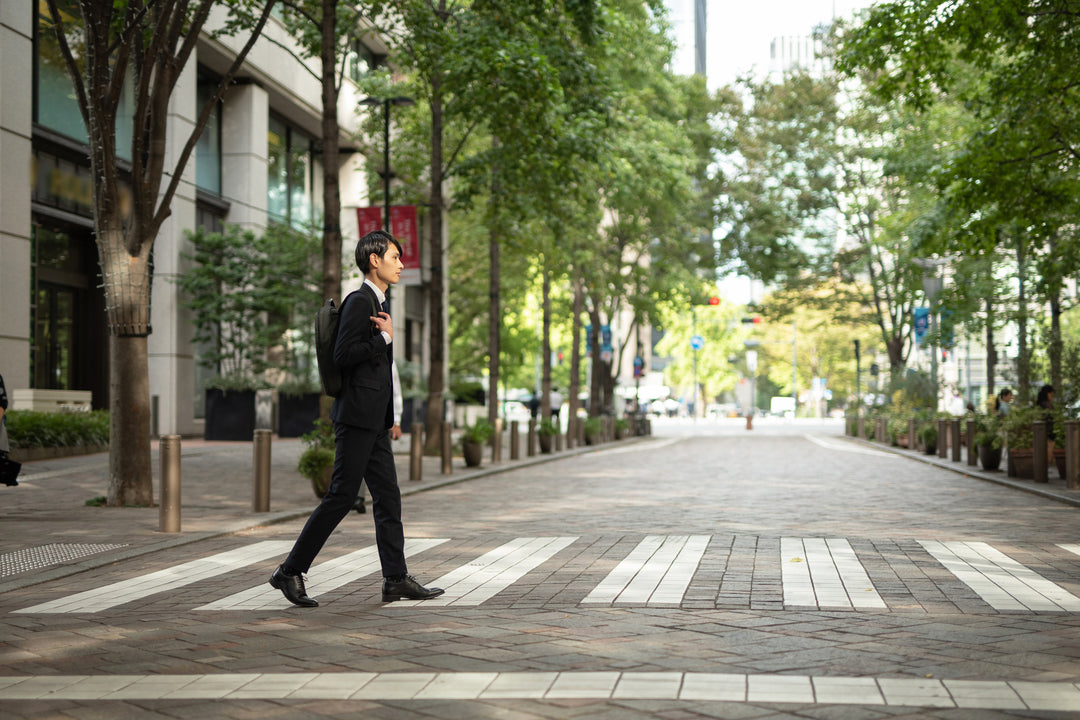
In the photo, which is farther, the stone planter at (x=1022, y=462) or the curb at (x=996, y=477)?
the stone planter at (x=1022, y=462)

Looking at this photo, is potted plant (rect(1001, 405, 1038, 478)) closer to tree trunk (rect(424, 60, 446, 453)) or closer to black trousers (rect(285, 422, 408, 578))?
tree trunk (rect(424, 60, 446, 453))

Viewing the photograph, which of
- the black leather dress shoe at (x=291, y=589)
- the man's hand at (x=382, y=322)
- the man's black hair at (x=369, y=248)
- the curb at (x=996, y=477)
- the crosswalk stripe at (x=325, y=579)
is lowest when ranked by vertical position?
the curb at (x=996, y=477)

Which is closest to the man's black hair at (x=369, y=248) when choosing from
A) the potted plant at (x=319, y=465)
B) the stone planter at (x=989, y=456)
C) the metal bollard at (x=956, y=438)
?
the potted plant at (x=319, y=465)

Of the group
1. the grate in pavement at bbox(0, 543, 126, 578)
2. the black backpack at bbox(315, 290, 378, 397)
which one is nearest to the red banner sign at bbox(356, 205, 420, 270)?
the grate in pavement at bbox(0, 543, 126, 578)

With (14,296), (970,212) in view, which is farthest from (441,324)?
(970,212)


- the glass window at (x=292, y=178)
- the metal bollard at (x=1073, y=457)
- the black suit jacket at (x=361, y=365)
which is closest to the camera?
the black suit jacket at (x=361, y=365)

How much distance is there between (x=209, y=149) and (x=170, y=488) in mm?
23639

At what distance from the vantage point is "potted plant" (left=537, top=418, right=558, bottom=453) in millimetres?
29344

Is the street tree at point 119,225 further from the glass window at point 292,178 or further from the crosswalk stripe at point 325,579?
the glass window at point 292,178

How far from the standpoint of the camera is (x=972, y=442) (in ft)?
Answer: 70.6

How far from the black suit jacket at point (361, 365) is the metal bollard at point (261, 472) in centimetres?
619

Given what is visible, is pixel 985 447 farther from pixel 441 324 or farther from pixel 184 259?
pixel 184 259

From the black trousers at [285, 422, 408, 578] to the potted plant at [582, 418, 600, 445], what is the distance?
94.3 ft

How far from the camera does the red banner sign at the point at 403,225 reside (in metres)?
22.9
